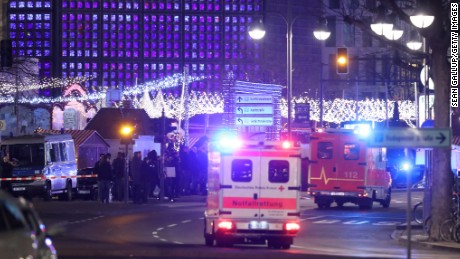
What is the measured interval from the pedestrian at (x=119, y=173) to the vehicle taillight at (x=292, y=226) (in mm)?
19844

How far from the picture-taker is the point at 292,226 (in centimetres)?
2531

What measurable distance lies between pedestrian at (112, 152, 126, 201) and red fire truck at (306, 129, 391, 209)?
7.07 m

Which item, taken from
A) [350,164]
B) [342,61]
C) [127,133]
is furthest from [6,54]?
[350,164]

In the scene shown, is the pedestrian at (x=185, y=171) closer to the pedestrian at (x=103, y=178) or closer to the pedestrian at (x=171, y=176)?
the pedestrian at (x=171, y=176)

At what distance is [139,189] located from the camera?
4453 centimetres

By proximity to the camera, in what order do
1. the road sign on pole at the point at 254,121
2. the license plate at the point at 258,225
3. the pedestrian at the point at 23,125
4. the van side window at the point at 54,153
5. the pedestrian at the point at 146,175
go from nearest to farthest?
1. the license plate at the point at 258,225
2. the pedestrian at the point at 146,175
3. the road sign on pole at the point at 254,121
4. the van side window at the point at 54,153
5. the pedestrian at the point at 23,125

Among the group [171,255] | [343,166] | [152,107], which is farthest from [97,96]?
[171,255]

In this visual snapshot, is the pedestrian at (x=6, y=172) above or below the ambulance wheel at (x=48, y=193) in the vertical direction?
above

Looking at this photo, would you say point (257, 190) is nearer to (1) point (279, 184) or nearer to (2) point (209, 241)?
(1) point (279, 184)

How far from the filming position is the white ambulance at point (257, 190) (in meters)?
25.3

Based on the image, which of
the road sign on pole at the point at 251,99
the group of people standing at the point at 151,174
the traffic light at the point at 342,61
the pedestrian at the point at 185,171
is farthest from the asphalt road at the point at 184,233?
the traffic light at the point at 342,61

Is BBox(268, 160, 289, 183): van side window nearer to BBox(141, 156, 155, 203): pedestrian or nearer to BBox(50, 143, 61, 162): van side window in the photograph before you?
BBox(141, 156, 155, 203): pedestrian

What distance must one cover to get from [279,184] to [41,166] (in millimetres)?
24026

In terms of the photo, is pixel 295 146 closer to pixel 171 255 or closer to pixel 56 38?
pixel 171 255
